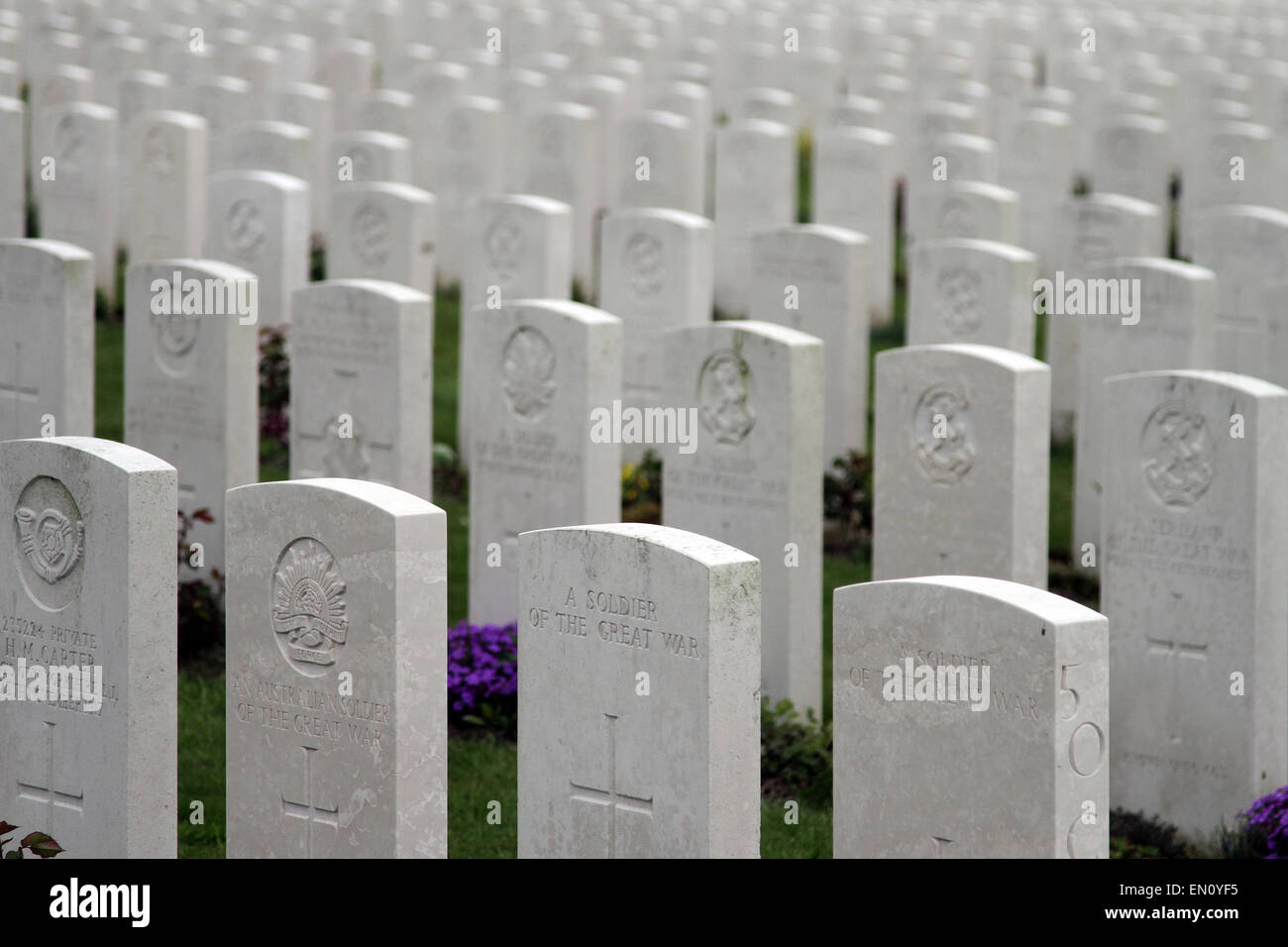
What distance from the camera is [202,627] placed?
8352mm

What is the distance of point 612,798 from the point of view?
567cm

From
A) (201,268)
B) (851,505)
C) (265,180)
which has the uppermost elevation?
(265,180)

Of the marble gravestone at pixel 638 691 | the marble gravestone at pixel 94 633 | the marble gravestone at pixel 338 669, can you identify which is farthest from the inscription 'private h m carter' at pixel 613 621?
the marble gravestone at pixel 94 633

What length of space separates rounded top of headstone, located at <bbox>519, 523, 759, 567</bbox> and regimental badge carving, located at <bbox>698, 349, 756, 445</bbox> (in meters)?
2.35

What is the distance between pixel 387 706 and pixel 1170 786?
11.0 feet

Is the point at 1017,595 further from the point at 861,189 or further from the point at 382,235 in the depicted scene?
the point at 861,189

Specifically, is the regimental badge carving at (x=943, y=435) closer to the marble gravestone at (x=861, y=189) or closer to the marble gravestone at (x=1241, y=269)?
the marble gravestone at (x=1241, y=269)

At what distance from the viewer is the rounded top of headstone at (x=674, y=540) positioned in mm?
5367

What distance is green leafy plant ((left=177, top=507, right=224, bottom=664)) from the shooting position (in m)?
8.30

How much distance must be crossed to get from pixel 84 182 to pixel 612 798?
8.39 metres

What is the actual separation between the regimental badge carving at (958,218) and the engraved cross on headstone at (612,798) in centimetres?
742

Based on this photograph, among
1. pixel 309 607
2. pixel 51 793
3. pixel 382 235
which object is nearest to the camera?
pixel 309 607

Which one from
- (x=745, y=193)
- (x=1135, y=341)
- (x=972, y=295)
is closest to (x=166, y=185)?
(x=745, y=193)
